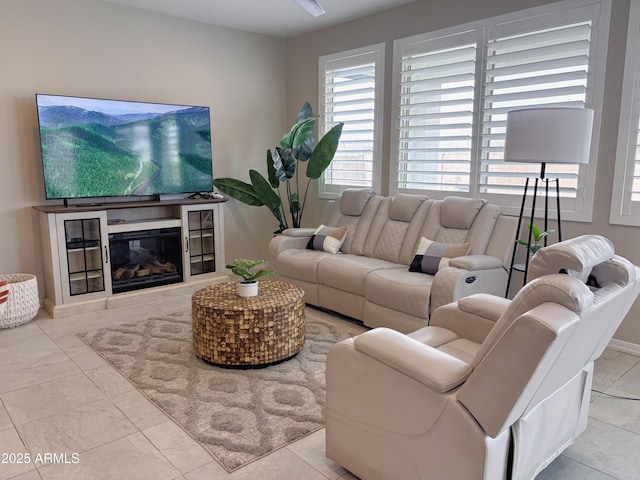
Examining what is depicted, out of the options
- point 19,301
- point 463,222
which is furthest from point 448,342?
point 19,301

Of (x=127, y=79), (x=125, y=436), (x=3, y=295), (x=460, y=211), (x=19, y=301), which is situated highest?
(x=127, y=79)

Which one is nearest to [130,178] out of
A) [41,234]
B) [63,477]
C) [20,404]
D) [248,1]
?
[41,234]

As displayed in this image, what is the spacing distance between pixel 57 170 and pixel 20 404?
2.14 meters

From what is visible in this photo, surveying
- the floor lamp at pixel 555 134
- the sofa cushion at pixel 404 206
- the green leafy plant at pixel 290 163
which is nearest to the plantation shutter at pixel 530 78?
the sofa cushion at pixel 404 206

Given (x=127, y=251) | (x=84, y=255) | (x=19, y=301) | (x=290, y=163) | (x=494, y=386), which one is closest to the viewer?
(x=494, y=386)

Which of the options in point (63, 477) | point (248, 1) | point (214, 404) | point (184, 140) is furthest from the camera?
point (184, 140)

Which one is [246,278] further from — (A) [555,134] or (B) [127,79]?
(B) [127,79]

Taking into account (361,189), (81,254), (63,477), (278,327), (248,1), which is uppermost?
(248,1)

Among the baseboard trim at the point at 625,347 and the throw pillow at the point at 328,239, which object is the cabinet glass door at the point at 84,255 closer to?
the throw pillow at the point at 328,239

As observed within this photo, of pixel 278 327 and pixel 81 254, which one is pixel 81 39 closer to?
pixel 81 254

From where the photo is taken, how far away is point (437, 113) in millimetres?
4305

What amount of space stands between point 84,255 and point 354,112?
2.99 m

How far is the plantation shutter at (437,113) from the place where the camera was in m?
4.11

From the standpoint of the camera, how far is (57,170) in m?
4.02
